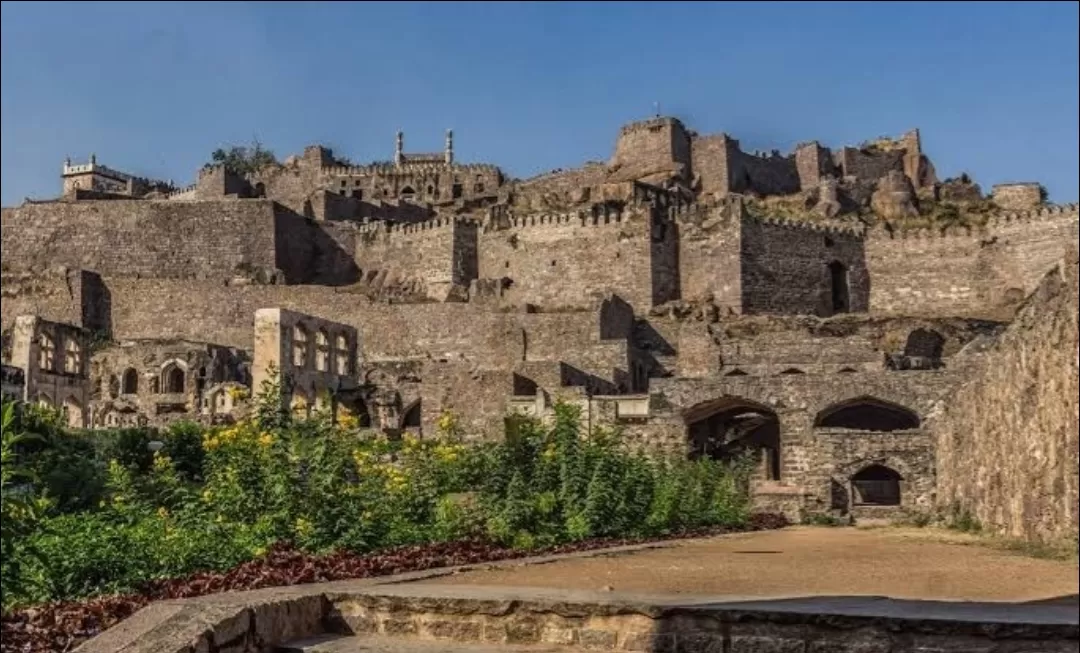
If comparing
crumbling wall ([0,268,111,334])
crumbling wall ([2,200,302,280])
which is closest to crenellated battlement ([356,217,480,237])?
crumbling wall ([2,200,302,280])

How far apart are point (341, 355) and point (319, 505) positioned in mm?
23585

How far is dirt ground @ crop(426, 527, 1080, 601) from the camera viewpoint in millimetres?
7332

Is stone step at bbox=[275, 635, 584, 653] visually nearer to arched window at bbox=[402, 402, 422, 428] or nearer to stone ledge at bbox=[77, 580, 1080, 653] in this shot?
stone ledge at bbox=[77, 580, 1080, 653]

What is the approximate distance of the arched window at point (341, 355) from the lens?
110 ft

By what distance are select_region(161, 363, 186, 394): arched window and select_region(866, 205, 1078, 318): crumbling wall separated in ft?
83.8

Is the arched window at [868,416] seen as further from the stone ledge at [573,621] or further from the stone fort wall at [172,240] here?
the stone fort wall at [172,240]

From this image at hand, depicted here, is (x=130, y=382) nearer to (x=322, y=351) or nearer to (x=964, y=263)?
(x=322, y=351)

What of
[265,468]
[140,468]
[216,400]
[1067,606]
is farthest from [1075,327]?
[216,400]

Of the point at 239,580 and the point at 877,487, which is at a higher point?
the point at 239,580

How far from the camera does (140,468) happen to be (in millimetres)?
23547

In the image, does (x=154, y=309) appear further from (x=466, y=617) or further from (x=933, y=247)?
(x=466, y=617)

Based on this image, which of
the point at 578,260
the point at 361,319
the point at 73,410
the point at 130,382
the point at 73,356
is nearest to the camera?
the point at 73,410

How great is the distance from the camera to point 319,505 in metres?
10.8

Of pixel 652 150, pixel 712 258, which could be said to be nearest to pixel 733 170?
pixel 652 150
